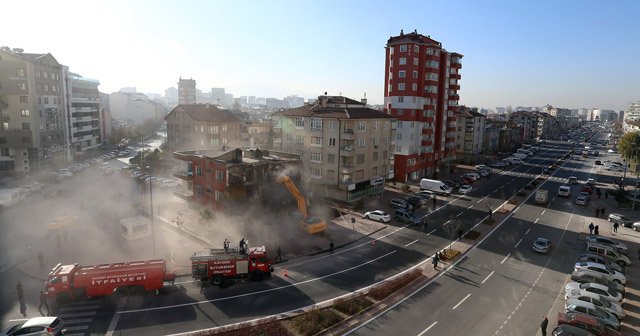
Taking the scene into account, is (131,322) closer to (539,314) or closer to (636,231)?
(539,314)

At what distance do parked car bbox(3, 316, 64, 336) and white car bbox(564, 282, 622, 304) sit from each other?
3332 cm

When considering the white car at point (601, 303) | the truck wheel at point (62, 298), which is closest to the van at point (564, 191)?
the white car at point (601, 303)

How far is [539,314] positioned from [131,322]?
87.6ft

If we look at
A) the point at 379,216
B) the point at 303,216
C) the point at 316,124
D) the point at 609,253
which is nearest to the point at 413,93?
the point at 316,124

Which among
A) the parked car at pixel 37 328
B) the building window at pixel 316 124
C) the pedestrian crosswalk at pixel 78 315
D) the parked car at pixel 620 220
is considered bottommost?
the pedestrian crosswalk at pixel 78 315

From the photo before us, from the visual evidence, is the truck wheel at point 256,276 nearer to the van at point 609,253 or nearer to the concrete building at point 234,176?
the concrete building at point 234,176

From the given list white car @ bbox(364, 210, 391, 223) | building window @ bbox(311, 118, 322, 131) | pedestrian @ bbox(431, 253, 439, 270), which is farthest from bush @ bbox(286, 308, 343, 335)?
building window @ bbox(311, 118, 322, 131)

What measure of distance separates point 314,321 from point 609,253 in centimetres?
2971

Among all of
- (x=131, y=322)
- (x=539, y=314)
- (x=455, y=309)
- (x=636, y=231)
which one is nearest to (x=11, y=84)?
(x=131, y=322)

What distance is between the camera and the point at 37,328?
21484 mm

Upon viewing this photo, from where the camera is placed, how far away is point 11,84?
69.9 meters

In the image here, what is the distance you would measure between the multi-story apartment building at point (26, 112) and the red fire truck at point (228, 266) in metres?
64.1

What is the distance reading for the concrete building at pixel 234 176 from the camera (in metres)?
42.0

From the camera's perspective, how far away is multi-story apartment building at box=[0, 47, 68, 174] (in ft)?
229
